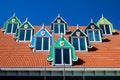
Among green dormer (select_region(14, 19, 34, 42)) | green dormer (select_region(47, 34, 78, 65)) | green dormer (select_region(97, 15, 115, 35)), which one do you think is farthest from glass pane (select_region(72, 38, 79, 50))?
green dormer (select_region(97, 15, 115, 35))

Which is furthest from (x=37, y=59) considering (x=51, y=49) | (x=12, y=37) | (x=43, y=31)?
(x=12, y=37)

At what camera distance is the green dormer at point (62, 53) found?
1534cm

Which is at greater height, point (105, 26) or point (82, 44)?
point (105, 26)

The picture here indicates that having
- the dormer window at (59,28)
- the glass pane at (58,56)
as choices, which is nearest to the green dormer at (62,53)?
the glass pane at (58,56)

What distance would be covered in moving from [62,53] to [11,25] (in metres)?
5.87

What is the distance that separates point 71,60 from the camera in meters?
15.3

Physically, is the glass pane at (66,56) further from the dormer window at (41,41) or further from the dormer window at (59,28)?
the dormer window at (59,28)

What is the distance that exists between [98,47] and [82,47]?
3.87 feet

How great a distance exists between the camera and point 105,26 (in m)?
20.8

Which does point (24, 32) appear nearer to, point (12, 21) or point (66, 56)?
point (12, 21)

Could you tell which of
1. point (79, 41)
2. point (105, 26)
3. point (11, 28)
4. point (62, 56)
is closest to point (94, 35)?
point (79, 41)

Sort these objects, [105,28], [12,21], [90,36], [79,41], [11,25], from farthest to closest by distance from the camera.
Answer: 1. [105,28]
2. [12,21]
3. [11,25]
4. [90,36]
5. [79,41]

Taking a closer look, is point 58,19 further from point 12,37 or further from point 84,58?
point 84,58

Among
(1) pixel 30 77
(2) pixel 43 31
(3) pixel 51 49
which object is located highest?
(2) pixel 43 31
